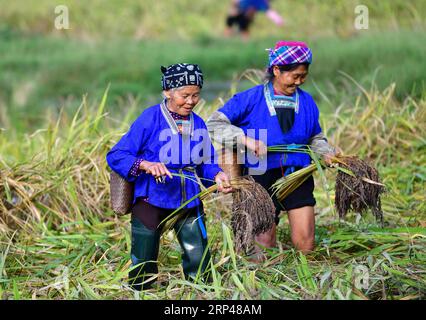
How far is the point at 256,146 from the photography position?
4.98 m

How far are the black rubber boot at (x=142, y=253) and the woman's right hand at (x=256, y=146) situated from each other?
69 centimetres

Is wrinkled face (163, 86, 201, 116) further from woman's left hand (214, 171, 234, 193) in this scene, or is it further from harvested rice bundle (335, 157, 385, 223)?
harvested rice bundle (335, 157, 385, 223)

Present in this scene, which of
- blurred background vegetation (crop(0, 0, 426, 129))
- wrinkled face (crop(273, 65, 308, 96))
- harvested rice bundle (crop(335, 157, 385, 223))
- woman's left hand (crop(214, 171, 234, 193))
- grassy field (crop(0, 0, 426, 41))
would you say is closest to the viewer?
woman's left hand (crop(214, 171, 234, 193))

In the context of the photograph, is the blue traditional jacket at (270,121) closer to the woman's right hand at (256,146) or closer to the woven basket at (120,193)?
the woman's right hand at (256,146)

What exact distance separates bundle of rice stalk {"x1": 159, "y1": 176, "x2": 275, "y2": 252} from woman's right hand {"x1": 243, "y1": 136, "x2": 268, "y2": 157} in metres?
0.35

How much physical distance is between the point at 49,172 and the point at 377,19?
7.04 m

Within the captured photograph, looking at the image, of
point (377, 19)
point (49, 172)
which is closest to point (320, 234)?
point (49, 172)

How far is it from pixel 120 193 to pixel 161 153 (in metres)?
0.29

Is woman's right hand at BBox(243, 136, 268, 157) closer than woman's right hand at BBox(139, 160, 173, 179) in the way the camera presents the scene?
No

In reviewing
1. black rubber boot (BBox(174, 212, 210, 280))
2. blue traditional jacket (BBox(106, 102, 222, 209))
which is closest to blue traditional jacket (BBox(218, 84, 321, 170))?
blue traditional jacket (BBox(106, 102, 222, 209))

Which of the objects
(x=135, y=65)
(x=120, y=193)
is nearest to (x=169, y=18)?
(x=135, y=65)

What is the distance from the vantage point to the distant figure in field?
1306 cm
